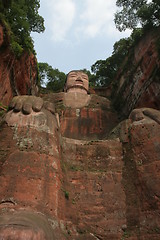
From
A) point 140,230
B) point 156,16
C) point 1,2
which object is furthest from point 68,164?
Answer: point 156,16

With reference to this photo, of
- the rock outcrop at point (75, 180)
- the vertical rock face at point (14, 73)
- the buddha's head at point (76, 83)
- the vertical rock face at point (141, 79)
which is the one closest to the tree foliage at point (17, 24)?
the vertical rock face at point (14, 73)

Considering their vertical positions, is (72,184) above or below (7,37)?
below

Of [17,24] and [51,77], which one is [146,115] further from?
[51,77]

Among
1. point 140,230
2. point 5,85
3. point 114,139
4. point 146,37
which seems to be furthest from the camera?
point 146,37

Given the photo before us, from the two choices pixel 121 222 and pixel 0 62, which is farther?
pixel 0 62

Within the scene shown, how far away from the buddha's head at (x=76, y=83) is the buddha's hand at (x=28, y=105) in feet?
33.8

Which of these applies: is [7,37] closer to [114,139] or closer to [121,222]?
[114,139]

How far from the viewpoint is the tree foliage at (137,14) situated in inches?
630

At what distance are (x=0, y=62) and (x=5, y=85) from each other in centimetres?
139

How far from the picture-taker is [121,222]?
21.5 feet

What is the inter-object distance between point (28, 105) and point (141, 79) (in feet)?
27.6

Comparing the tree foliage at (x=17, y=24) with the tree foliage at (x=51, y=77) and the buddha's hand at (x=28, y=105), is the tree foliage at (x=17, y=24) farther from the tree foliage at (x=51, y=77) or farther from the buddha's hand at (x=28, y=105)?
the tree foliage at (x=51, y=77)

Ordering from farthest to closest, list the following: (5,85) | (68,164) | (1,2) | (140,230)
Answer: (5,85)
(1,2)
(68,164)
(140,230)

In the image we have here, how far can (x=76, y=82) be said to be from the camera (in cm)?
1916
